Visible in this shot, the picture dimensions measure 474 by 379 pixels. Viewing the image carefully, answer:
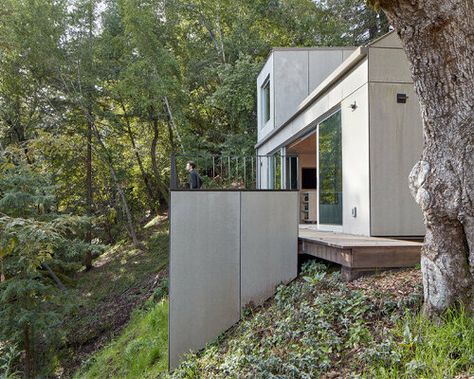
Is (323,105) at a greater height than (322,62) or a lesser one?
lesser

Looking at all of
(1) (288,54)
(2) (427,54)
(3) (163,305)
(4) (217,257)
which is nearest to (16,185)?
(3) (163,305)

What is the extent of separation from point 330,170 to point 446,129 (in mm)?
3518

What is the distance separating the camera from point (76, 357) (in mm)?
8852

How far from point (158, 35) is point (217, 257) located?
462 inches

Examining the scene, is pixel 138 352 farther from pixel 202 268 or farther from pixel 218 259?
pixel 218 259

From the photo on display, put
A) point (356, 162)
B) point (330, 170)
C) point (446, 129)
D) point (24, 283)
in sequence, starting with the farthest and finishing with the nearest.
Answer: point (24, 283), point (330, 170), point (356, 162), point (446, 129)

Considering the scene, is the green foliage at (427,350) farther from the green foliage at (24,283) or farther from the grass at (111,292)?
the grass at (111,292)

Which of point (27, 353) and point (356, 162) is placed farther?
point (27, 353)

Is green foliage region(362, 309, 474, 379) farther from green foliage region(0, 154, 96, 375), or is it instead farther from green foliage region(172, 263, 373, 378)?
green foliage region(0, 154, 96, 375)

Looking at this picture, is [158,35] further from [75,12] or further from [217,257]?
[217,257]

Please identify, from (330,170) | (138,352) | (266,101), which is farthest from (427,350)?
(266,101)

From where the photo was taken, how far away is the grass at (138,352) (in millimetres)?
6156

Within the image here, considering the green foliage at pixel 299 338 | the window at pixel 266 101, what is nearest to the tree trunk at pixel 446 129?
the green foliage at pixel 299 338

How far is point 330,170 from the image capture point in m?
6.25
